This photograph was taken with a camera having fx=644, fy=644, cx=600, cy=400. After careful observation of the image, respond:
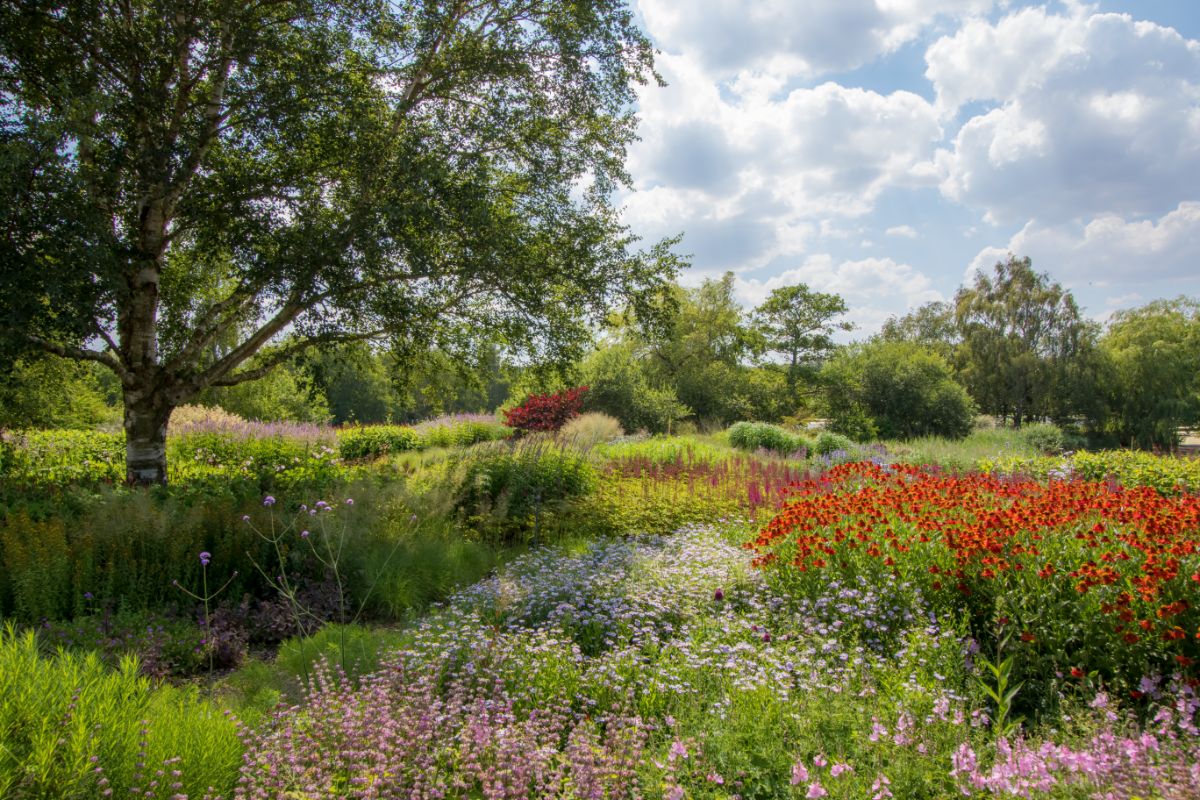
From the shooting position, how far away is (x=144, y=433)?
7590 millimetres

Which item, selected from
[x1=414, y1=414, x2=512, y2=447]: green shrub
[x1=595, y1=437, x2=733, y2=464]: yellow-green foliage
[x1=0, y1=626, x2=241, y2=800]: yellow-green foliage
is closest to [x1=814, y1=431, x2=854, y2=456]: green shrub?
[x1=595, y1=437, x2=733, y2=464]: yellow-green foliage

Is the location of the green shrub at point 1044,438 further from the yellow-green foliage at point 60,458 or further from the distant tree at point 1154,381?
the yellow-green foliage at point 60,458

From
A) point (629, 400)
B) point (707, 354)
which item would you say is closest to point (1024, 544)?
point (629, 400)

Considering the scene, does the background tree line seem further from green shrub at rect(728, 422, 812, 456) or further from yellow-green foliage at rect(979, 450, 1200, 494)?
yellow-green foliage at rect(979, 450, 1200, 494)

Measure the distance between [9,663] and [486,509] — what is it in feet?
18.3

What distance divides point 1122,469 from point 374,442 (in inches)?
603

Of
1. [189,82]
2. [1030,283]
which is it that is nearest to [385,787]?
[189,82]

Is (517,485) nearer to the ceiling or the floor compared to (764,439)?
nearer to the floor

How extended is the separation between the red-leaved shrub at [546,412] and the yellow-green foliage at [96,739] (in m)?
16.6

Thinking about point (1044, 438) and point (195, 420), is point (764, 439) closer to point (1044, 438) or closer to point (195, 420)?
point (1044, 438)

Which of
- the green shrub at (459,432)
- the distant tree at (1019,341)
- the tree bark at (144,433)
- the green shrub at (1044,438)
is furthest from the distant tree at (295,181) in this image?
the distant tree at (1019,341)

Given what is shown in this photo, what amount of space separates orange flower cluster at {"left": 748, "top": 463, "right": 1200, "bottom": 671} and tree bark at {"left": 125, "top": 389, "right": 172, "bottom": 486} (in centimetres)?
704

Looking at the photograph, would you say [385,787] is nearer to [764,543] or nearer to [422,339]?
[764,543]

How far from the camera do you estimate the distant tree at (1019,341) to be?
30.8m
